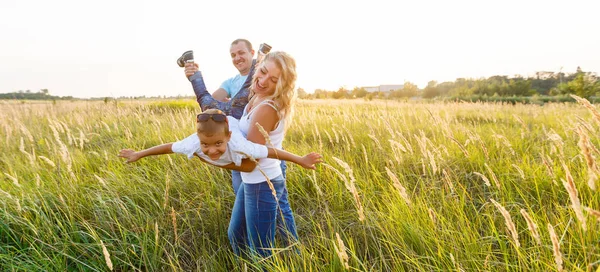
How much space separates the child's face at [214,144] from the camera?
5.93 feet

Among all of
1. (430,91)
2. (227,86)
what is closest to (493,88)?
(430,91)

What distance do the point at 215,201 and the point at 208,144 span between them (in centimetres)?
102

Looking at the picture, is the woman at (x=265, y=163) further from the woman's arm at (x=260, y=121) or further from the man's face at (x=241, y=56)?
the man's face at (x=241, y=56)

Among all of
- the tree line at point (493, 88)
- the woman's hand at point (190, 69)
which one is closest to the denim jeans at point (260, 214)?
the woman's hand at point (190, 69)

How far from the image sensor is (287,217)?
7.22 feet

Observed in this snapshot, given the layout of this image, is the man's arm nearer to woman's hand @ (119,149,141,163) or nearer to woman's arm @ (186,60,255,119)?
woman's arm @ (186,60,255,119)

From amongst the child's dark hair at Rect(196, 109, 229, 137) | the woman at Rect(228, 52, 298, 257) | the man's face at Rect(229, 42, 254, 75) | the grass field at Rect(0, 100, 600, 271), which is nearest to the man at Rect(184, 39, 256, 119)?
the man's face at Rect(229, 42, 254, 75)

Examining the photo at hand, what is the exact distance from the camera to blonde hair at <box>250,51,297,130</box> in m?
2.06

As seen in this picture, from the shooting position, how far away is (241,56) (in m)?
2.95

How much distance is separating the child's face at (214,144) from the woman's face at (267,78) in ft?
1.35

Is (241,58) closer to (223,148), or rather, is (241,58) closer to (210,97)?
(210,97)

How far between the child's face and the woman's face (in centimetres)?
41

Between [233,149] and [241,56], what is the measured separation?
1.34 m

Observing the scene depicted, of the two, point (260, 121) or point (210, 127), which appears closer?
point (210, 127)
